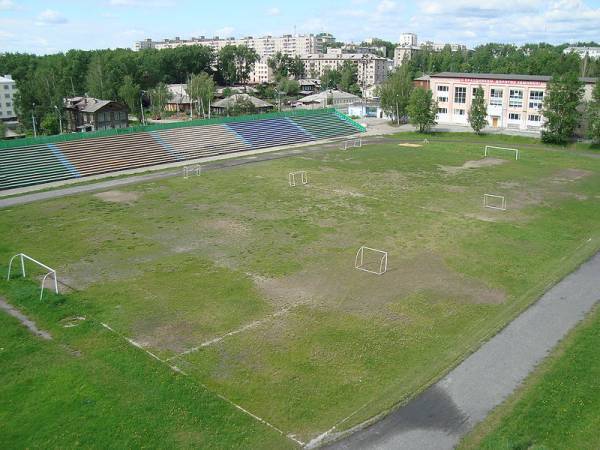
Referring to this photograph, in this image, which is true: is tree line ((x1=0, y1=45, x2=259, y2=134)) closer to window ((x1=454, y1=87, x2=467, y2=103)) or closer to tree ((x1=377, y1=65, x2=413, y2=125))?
tree ((x1=377, y1=65, x2=413, y2=125))

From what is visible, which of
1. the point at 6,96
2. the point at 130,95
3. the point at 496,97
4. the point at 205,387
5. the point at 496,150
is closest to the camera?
the point at 205,387

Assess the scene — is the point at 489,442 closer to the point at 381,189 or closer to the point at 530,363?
the point at 530,363

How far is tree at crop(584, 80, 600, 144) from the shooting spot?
5031cm

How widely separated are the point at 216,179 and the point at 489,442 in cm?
3136

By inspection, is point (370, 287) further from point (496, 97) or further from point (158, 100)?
point (158, 100)

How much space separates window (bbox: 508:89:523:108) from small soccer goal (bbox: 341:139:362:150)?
2144 cm

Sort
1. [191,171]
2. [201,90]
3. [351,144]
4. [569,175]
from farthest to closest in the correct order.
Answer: [201,90]
[351,144]
[191,171]
[569,175]

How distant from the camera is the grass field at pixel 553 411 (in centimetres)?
1175

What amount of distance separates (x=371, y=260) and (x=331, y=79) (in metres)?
120

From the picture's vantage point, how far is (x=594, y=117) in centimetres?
5047

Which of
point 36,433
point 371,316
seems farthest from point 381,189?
point 36,433

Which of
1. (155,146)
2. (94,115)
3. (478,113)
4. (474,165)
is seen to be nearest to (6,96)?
(94,115)

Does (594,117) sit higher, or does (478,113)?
(478,113)

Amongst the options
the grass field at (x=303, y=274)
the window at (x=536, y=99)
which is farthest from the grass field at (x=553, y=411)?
the window at (x=536, y=99)
